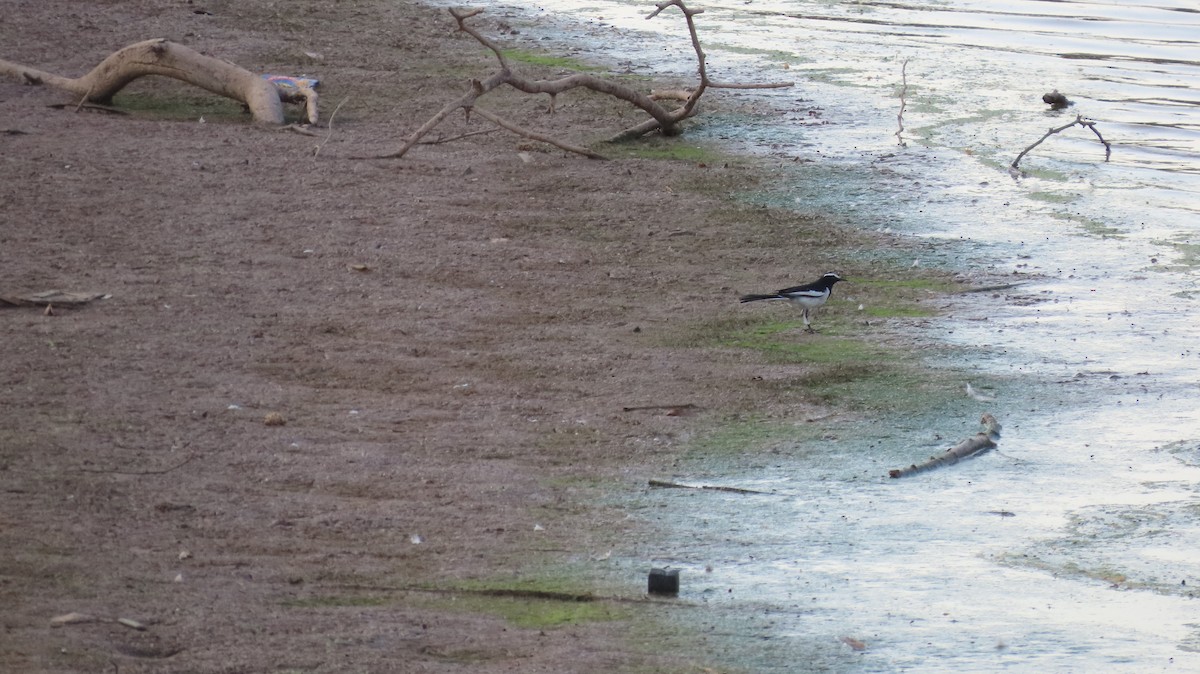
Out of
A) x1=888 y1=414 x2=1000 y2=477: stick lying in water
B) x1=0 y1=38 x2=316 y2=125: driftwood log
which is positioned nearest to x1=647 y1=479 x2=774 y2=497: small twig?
x1=888 y1=414 x2=1000 y2=477: stick lying in water

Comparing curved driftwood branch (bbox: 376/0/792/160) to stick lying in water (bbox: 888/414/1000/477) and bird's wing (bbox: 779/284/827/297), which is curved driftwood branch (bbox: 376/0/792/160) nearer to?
bird's wing (bbox: 779/284/827/297)

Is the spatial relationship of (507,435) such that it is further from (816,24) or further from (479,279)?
(816,24)

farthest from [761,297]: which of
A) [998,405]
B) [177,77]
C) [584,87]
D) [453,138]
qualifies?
[177,77]

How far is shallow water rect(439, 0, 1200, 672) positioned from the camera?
14.9 feet

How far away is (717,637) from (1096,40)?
12.6 metres

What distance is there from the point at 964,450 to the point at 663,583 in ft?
5.81

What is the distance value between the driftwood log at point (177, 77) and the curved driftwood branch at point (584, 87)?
118 cm

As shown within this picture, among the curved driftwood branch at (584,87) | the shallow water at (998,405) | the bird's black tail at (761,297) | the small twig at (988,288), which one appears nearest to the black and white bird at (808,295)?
the bird's black tail at (761,297)

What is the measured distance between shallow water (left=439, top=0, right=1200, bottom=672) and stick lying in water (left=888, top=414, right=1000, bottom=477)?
0.17 ft

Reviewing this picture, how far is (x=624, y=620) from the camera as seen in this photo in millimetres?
4469

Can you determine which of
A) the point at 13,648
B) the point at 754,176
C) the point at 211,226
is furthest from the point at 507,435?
the point at 754,176

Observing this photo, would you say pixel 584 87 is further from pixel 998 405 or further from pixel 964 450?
pixel 964 450

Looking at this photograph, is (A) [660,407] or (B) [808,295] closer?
(A) [660,407]

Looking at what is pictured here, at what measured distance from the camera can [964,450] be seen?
588cm
